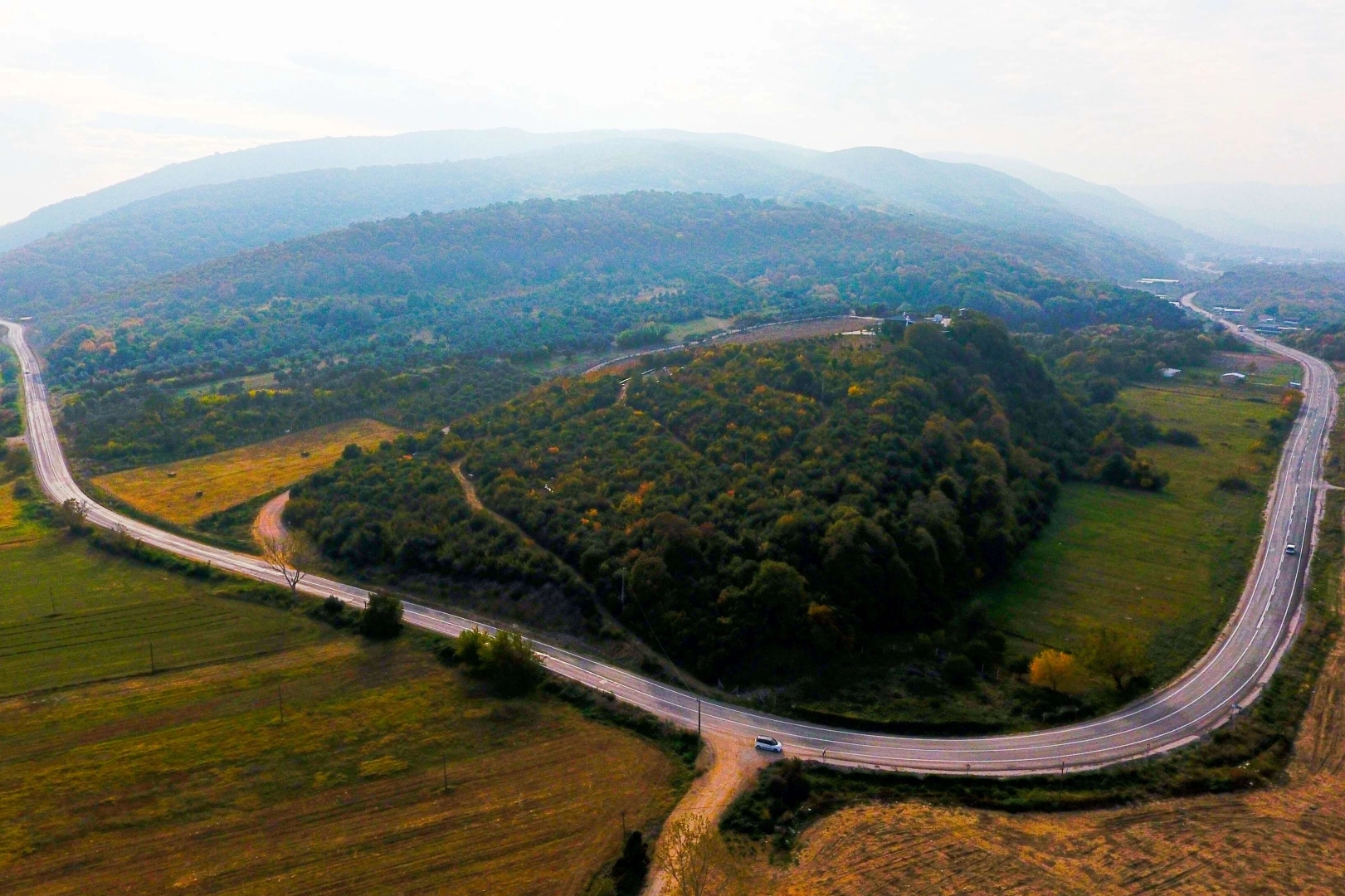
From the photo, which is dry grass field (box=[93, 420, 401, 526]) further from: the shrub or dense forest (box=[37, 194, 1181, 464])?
the shrub

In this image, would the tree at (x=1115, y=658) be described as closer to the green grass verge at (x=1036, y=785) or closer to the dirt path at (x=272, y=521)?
the green grass verge at (x=1036, y=785)

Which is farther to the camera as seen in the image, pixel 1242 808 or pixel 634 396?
pixel 634 396

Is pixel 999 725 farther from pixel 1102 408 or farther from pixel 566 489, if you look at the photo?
pixel 1102 408

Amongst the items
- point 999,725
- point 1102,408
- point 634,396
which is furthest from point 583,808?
point 1102,408

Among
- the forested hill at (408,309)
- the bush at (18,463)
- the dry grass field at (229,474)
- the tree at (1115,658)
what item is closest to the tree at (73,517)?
the dry grass field at (229,474)

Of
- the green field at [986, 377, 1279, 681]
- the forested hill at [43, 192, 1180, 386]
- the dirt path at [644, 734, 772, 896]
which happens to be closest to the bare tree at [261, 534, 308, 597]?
the dirt path at [644, 734, 772, 896]
